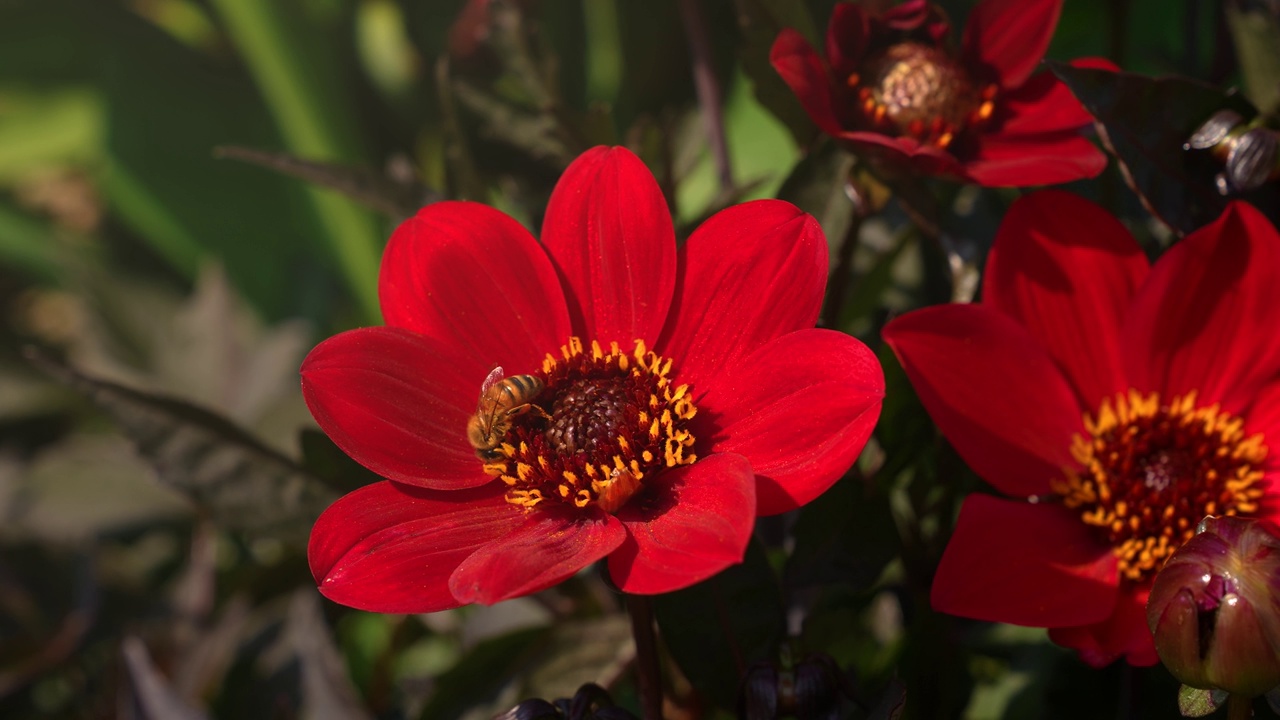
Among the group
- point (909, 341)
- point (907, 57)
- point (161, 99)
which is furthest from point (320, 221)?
point (909, 341)

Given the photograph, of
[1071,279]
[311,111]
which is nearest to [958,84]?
[1071,279]

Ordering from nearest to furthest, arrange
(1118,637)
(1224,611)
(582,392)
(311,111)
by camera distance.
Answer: (1224,611)
(1118,637)
(582,392)
(311,111)

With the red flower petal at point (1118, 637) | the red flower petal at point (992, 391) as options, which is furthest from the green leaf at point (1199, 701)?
the red flower petal at point (992, 391)

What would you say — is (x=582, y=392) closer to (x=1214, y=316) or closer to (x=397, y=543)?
(x=397, y=543)

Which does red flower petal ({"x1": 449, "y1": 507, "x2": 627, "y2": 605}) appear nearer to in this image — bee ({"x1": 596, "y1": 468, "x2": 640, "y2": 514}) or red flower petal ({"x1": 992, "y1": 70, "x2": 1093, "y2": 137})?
bee ({"x1": 596, "y1": 468, "x2": 640, "y2": 514})

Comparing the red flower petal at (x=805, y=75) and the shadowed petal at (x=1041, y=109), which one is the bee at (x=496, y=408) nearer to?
the red flower petal at (x=805, y=75)

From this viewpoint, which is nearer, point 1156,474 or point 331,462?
point 1156,474

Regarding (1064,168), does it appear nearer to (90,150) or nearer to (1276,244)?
(1276,244)
